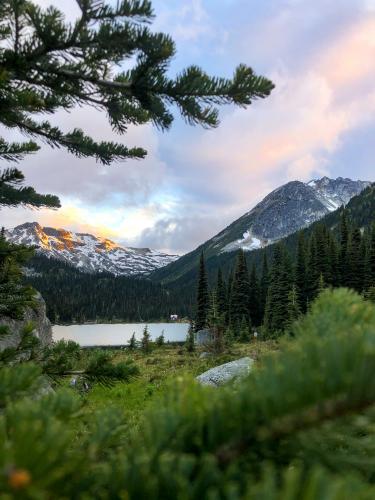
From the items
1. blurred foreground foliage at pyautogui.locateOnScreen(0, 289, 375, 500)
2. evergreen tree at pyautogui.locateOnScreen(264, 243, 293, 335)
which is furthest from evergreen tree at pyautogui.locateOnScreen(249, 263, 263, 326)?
blurred foreground foliage at pyautogui.locateOnScreen(0, 289, 375, 500)

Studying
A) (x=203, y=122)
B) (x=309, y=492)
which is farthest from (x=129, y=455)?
(x=203, y=122)

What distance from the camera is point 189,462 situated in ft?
2.28

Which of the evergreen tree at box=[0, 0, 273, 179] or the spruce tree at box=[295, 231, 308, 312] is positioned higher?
the spruce tree at box=[295, 231, 308, 312]

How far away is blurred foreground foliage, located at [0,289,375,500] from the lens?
2.04ft

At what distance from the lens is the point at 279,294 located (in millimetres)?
56906

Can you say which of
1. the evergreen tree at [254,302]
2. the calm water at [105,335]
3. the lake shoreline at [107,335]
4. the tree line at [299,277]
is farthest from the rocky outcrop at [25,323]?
the calm water at [105,335]

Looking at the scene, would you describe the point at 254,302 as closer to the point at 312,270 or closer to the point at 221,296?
the point at 221,296

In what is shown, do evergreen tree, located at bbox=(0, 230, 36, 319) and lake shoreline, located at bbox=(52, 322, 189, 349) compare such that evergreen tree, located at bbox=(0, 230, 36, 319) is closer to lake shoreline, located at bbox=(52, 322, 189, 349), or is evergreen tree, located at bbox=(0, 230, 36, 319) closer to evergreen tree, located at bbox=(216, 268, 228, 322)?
evergreen tree, located at bbox=(216, 268, 228, 322)

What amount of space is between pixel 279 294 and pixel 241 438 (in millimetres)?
57759

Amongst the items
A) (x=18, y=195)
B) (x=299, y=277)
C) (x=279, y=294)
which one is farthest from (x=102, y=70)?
(x=299, y=277)

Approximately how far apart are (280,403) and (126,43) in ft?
7.86

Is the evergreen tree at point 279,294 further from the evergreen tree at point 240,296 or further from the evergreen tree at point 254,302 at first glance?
the evergreen tree at point 254,302

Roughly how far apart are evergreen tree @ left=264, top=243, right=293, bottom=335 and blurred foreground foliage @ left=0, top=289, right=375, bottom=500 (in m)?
54.5

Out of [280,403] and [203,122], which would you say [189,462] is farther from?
[203,122]
